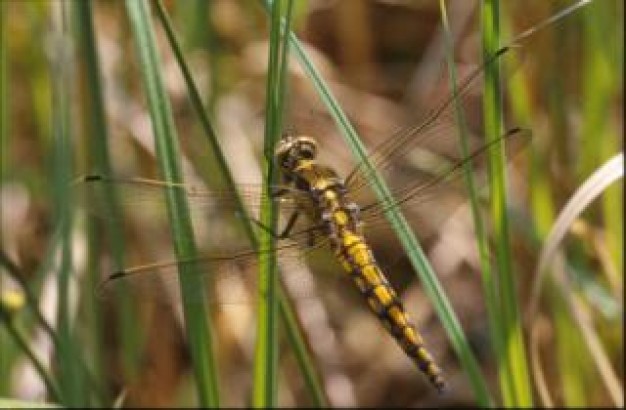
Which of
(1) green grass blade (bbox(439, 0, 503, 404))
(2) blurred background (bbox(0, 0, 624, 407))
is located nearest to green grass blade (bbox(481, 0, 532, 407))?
(1) green grass blade (bbox(439, 0, 503, 404))

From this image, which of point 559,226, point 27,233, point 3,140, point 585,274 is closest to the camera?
point 559,226

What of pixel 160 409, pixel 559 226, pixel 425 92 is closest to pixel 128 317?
pixel 160 409

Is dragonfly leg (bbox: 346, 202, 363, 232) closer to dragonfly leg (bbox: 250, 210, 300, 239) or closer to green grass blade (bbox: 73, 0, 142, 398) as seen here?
dragonfly leg (bbox: 250, 210, 300, 239)

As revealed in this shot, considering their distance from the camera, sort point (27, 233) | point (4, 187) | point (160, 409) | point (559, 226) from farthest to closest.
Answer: point (27, 233) < point (4, 187) < point (160, 409) < point (559, 226)

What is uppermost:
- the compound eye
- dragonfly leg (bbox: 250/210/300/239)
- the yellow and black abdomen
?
the compound eye

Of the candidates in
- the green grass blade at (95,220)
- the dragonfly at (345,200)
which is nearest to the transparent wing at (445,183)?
the dragonfly at (345,200)

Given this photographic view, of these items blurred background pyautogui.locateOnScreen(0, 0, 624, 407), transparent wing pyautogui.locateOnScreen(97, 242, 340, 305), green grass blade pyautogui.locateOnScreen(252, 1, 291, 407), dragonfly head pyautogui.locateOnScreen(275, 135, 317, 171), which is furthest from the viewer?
blurred background pyautogui.locateOnScreen(0, 0, 624, 407)

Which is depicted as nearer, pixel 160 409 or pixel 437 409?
pixel 160 409

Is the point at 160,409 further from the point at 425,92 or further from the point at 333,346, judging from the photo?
the point at 425,92
